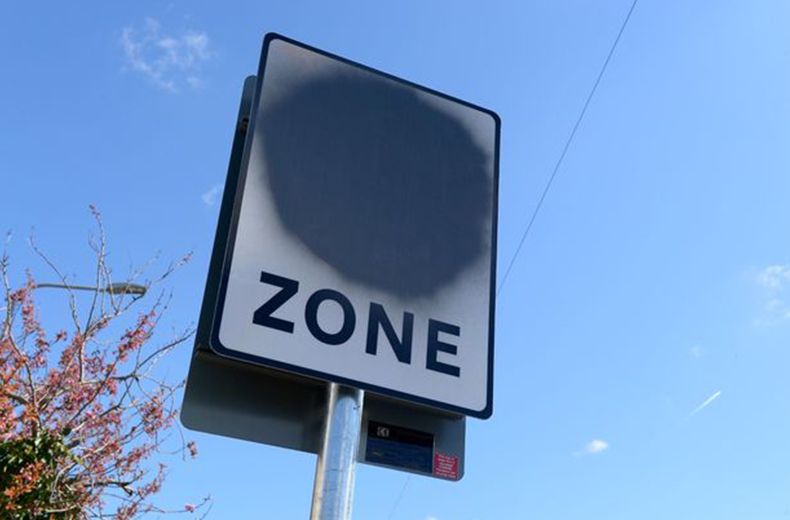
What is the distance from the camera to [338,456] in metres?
1.78

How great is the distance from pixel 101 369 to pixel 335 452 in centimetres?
574

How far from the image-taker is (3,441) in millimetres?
5609

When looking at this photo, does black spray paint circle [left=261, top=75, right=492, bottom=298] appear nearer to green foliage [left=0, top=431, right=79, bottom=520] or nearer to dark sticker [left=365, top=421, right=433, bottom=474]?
dark sticker [left=365, top=421, right=433, bottom=474]

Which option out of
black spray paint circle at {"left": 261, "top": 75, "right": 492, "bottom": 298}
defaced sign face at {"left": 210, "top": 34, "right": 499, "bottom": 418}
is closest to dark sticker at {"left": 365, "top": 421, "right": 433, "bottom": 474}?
defaced sign face at {"left": 210, "top": 34, "right": 499, "bottom": 418}

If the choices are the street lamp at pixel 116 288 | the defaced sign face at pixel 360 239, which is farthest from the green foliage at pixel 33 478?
the defaced sign face at pixel 360 239

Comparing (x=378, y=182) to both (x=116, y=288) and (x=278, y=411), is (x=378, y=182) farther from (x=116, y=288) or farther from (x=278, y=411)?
(x=116, y=288)

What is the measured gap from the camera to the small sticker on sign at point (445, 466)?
1979 mm

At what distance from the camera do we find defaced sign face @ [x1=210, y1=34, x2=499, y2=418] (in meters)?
1.86

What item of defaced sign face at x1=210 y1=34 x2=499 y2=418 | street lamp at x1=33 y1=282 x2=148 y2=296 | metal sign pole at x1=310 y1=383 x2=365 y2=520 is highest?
street lamp at x1=33 y1=282 x2=148 y2=296

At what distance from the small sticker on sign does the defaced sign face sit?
0.49ft

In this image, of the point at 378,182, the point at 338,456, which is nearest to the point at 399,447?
the point at 338,456

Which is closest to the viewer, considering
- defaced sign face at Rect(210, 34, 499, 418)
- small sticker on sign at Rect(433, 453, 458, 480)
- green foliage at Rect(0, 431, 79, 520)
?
defaced sign face at Rect(210, 34, 499, 418)

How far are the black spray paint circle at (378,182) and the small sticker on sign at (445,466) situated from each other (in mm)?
416

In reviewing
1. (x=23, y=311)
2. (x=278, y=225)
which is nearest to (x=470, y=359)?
(x=278, y=225)
